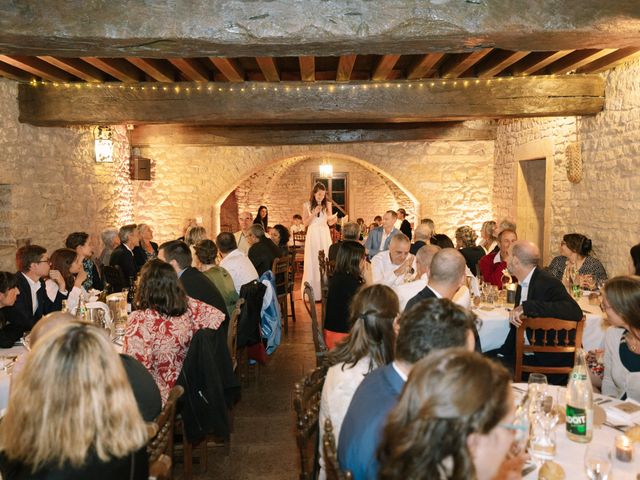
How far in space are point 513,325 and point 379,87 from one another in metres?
3.63

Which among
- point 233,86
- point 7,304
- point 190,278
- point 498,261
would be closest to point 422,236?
point 498,261

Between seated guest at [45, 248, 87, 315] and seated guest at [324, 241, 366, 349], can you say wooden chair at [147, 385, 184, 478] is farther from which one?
seated guest at [45, 248, 87, 315]

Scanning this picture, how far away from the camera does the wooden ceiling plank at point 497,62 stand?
5.70 meters

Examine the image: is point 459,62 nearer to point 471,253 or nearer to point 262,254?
point 471,253

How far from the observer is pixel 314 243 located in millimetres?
9023

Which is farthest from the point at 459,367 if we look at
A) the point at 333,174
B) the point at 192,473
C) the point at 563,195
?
the point at 333,174

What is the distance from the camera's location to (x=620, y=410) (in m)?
2.49

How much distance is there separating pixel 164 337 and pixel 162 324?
77 mm

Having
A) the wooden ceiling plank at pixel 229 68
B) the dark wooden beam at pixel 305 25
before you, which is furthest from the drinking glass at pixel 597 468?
the wooden ceiling plank at pixel 229 68

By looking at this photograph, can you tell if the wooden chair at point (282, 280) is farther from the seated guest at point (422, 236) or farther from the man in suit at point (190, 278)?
the man in suit at point (190, 278)

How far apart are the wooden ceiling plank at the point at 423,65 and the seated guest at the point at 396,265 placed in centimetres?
179

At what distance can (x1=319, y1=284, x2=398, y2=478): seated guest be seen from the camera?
2.40 m

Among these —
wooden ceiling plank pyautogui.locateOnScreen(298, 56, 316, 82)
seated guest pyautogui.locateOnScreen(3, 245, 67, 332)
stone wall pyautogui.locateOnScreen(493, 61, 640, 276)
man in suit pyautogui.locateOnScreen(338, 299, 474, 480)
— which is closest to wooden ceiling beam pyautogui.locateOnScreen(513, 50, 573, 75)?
stone wall pyautogui.locateOnScreen(493, 61, 640, 276)

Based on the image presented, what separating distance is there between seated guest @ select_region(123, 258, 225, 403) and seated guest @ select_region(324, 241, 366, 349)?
152 centimetres
